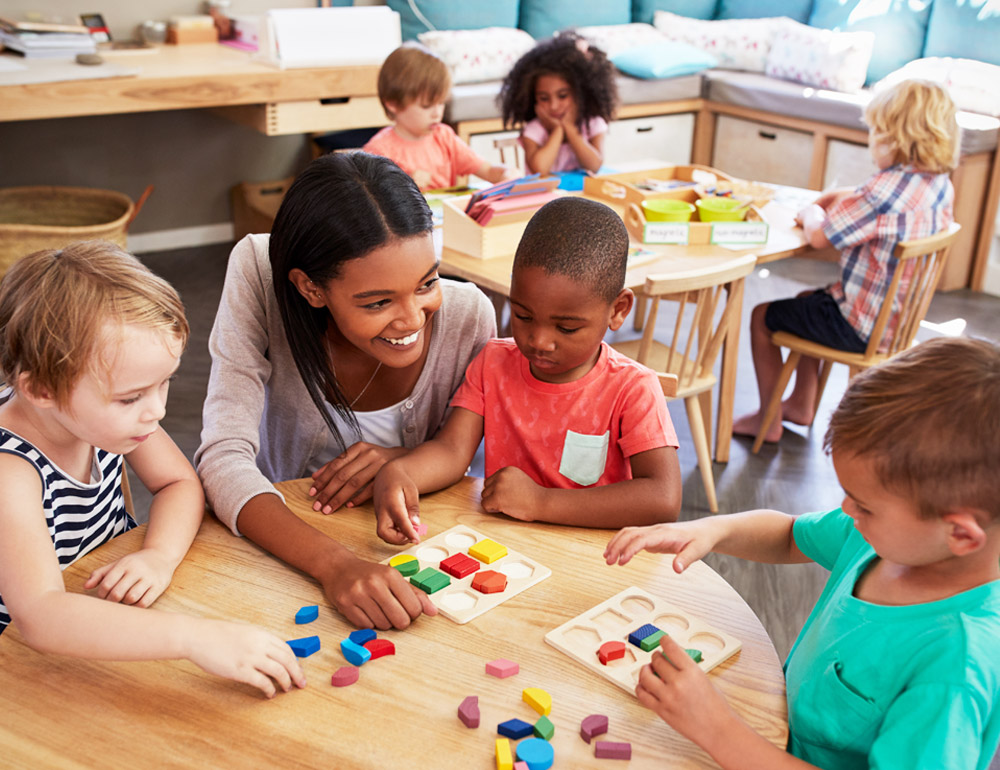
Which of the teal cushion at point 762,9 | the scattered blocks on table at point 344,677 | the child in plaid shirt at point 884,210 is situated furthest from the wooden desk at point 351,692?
the teal cushion at point 762,9

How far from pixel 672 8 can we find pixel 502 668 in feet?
18.0

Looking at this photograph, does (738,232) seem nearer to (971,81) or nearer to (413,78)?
(413,78)

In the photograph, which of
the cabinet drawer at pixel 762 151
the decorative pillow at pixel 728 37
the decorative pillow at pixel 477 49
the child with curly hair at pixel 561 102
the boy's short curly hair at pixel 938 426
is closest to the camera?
the boy's short curly hair at pixel 938 426

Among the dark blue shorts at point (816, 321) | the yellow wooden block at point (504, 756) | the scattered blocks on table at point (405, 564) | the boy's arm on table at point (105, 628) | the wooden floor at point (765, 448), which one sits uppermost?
the boy's arm on table at point (105, 628)

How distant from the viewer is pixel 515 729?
0.93m

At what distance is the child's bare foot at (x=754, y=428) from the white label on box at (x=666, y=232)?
0.74 metres

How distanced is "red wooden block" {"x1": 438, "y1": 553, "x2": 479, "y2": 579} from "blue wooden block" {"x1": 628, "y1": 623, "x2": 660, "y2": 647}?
0.74 feet

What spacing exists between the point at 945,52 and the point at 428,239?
14.7ft

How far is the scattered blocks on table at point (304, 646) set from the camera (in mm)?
1043

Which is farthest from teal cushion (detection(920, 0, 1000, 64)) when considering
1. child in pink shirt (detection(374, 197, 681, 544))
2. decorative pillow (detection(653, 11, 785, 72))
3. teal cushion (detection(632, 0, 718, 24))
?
child in pink shirt (detection(374, 197, 681, 544))

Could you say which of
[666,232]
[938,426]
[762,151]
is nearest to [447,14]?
[762,151]

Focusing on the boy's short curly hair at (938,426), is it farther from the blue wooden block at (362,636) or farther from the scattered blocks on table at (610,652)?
the blue wooden block at (362,636)

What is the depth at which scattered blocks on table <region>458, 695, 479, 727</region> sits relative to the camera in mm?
941

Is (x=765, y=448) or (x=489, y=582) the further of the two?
(x=765, y=448)
